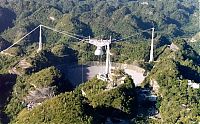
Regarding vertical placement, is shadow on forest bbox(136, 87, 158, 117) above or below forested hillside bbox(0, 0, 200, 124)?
below

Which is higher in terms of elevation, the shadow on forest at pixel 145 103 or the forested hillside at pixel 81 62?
the forested hillside at pixel 81 62

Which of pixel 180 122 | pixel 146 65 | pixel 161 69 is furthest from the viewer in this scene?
pixel 146 65

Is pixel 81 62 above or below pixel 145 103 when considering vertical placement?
above

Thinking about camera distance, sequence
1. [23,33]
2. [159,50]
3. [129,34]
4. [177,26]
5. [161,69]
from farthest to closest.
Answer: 1. [177,26]
2. [129,34]
3. [23,33]
4. [159,50]
5. [161,69]

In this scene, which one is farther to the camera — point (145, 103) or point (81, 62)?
point (81, 62)

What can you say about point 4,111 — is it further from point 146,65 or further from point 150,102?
point 146,65

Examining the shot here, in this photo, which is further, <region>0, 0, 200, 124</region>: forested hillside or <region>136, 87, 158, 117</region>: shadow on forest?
<region>136, 87, 158, 117</region>: shadow on forest

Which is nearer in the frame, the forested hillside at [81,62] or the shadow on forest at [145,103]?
the forested hillside at [81,62]

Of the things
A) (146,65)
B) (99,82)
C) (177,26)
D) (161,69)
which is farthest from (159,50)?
(177,26)
